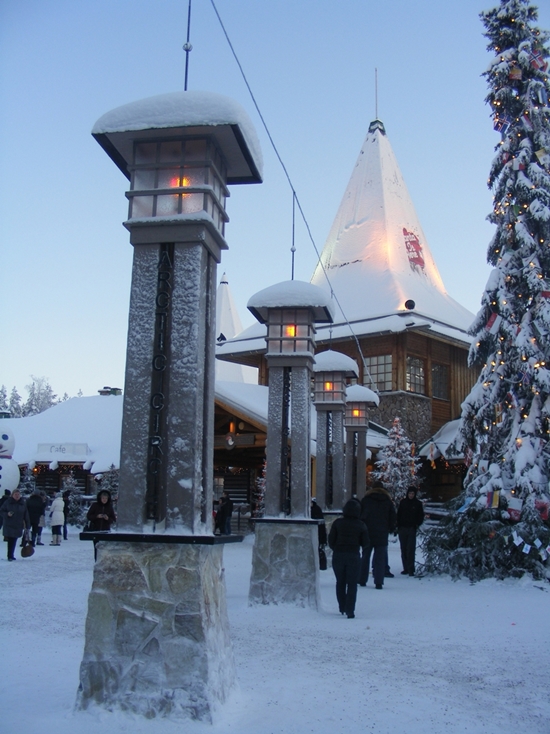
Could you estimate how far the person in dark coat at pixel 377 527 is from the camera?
32.8 feet

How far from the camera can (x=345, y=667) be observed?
5.36 m

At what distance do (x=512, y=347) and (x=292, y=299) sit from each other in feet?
15.0

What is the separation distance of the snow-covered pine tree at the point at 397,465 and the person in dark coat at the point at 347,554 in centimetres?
1551

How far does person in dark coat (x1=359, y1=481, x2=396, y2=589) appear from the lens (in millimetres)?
9984

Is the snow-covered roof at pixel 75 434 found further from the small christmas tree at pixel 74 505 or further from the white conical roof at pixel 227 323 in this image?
the white conical roof at pixel 227 323

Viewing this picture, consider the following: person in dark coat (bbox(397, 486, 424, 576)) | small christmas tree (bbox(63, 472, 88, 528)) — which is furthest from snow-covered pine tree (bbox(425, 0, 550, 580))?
small christmas tree (bbox(63, 472, 88, 528))

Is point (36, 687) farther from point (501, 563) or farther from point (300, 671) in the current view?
point (501, 563)

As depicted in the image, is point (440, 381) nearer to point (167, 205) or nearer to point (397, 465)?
point (397, 465)

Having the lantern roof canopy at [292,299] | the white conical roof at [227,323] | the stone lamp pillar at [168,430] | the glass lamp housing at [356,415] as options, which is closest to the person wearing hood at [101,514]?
the lantern roof canopy at [292,299]

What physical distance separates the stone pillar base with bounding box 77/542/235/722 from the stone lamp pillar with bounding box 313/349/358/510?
10.2 meters

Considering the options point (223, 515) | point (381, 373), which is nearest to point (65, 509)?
point (223, 515)

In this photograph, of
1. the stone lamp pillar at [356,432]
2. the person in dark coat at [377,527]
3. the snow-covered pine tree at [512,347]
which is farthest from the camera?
the stone lamp pillar at [356,432]

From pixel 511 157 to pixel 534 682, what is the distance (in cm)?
969

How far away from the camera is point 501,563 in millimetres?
11094
